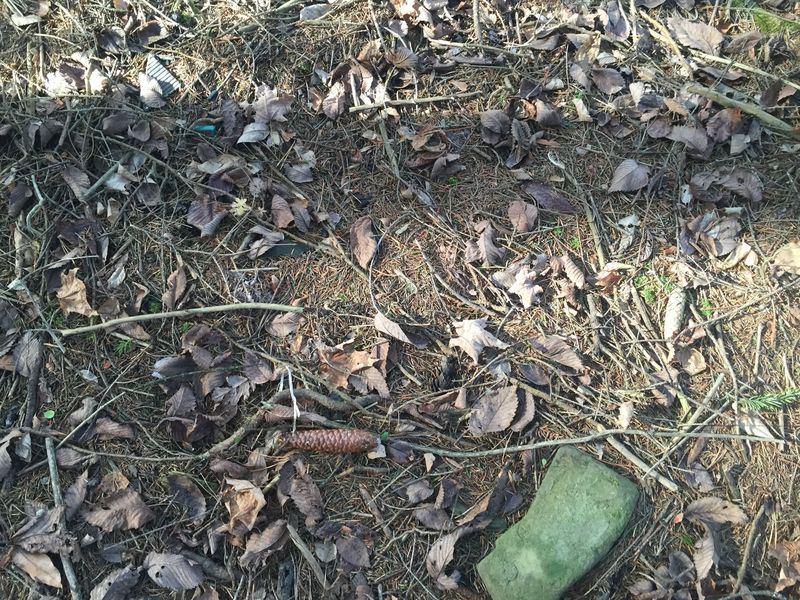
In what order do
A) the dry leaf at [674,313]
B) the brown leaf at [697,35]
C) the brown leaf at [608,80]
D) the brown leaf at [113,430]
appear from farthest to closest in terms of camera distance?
the brown leaf at [697,35] → the brown leaf at [608,80] → the dry leaf at [674,313] → the brown leaf at [113,430]

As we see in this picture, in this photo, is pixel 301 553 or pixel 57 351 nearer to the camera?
pixel 301 553

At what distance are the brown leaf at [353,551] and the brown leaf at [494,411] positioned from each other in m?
0.60

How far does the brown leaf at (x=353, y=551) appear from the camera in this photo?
217 cm

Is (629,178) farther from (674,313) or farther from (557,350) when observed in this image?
(557,350)

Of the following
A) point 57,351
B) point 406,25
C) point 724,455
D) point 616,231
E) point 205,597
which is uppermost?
point 406,25

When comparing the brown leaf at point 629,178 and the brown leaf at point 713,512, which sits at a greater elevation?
the brown leaf at point 629,178

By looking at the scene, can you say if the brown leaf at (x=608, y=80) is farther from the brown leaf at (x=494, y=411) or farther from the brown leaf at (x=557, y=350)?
the brown leaf at (x=494, y=411)

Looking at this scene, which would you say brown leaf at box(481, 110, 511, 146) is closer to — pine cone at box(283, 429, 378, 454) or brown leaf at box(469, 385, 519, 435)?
brown leaf at box(469, 385, 519, 435)

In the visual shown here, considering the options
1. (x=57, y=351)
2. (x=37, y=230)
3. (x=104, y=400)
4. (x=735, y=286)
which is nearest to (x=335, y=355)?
(x=104, y=400)

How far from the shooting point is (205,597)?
2.09 m

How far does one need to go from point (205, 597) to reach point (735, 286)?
2.52 meters

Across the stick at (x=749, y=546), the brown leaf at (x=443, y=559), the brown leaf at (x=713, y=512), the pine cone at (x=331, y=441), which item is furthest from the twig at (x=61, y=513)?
the stick at (x=749, y=546)

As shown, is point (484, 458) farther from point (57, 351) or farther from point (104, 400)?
point (57, 351)

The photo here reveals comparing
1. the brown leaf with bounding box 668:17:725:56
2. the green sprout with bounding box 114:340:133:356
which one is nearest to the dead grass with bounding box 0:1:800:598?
the green sprout with bounding box 114:340:133:356
